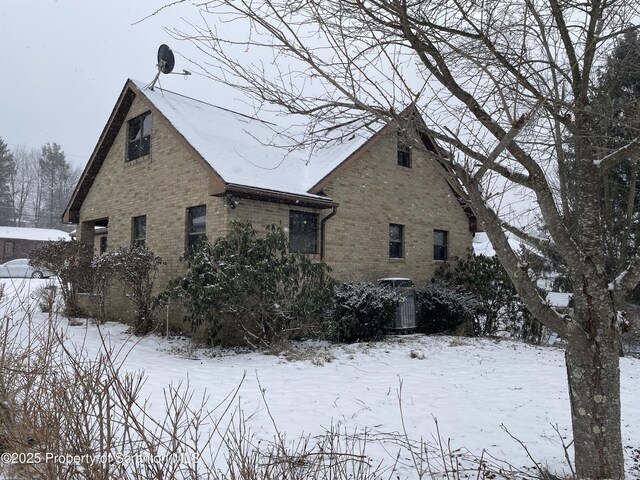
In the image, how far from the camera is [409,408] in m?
5.47

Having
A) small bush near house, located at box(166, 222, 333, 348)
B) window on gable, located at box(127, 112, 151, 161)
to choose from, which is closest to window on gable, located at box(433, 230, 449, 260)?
small bush near house, located at box(166, 222, 333, 348)

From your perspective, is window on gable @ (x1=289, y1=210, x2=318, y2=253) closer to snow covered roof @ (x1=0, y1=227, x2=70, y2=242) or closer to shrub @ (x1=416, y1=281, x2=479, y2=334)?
shrub @ (x1=416, y1=281, x2=479, y2=334)

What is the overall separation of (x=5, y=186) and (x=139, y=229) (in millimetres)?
49073

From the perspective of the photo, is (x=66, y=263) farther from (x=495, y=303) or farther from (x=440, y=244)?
(x=495, y=303)

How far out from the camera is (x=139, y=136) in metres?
13.4

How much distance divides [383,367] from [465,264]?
307 inches

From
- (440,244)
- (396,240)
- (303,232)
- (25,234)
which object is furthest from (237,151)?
(25,234)

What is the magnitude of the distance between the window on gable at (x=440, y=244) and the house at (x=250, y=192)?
3 cm

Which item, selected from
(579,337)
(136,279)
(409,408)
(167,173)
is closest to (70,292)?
(136,279)

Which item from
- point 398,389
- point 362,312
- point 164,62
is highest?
point 164,62

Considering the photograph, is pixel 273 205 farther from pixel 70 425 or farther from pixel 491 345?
pixel 70 425

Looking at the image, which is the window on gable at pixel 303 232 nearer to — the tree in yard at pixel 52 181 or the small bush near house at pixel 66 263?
the small bush near house at pixel 66 263

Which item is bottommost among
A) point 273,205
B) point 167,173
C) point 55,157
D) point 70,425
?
point 70,425

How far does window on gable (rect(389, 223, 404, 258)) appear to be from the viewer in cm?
1388
